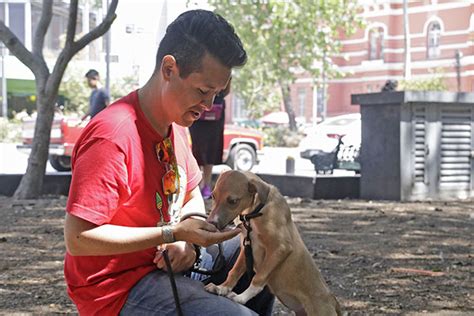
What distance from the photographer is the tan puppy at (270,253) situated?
10.5 feet

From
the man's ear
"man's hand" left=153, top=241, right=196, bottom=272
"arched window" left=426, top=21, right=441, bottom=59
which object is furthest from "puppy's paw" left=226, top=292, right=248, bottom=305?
"arched window" left=426, top=21, right=441, bottom=59

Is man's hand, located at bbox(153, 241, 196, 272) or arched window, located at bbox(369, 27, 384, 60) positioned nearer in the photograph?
man's hand, located at bbox(153, 241, 196, 272)

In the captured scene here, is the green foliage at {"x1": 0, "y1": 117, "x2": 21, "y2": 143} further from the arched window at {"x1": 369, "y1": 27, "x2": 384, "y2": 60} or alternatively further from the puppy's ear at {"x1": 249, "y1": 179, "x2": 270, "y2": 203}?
the puppy's ear at {"x1": 249, "y1": 179, "x2": 270, "y2": 203}

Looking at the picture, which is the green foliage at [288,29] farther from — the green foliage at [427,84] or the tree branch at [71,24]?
the tree branch at [71,24]

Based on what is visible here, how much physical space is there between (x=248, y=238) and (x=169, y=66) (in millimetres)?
858

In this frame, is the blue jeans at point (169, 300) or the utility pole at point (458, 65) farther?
the utility pole at point (458, 65)

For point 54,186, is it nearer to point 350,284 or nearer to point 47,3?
point 47,3

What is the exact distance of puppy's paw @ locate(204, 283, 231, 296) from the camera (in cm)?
310

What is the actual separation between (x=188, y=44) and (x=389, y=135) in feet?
26.9

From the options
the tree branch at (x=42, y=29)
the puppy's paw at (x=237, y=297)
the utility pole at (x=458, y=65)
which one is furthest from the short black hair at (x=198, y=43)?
the utility pole at (x=458, y=65)

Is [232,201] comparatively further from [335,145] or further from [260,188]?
[335,145]

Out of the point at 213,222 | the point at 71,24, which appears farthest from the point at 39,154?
the point at 213,222

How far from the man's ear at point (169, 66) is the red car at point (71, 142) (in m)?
13.3

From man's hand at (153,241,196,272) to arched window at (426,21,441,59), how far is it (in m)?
40.2
